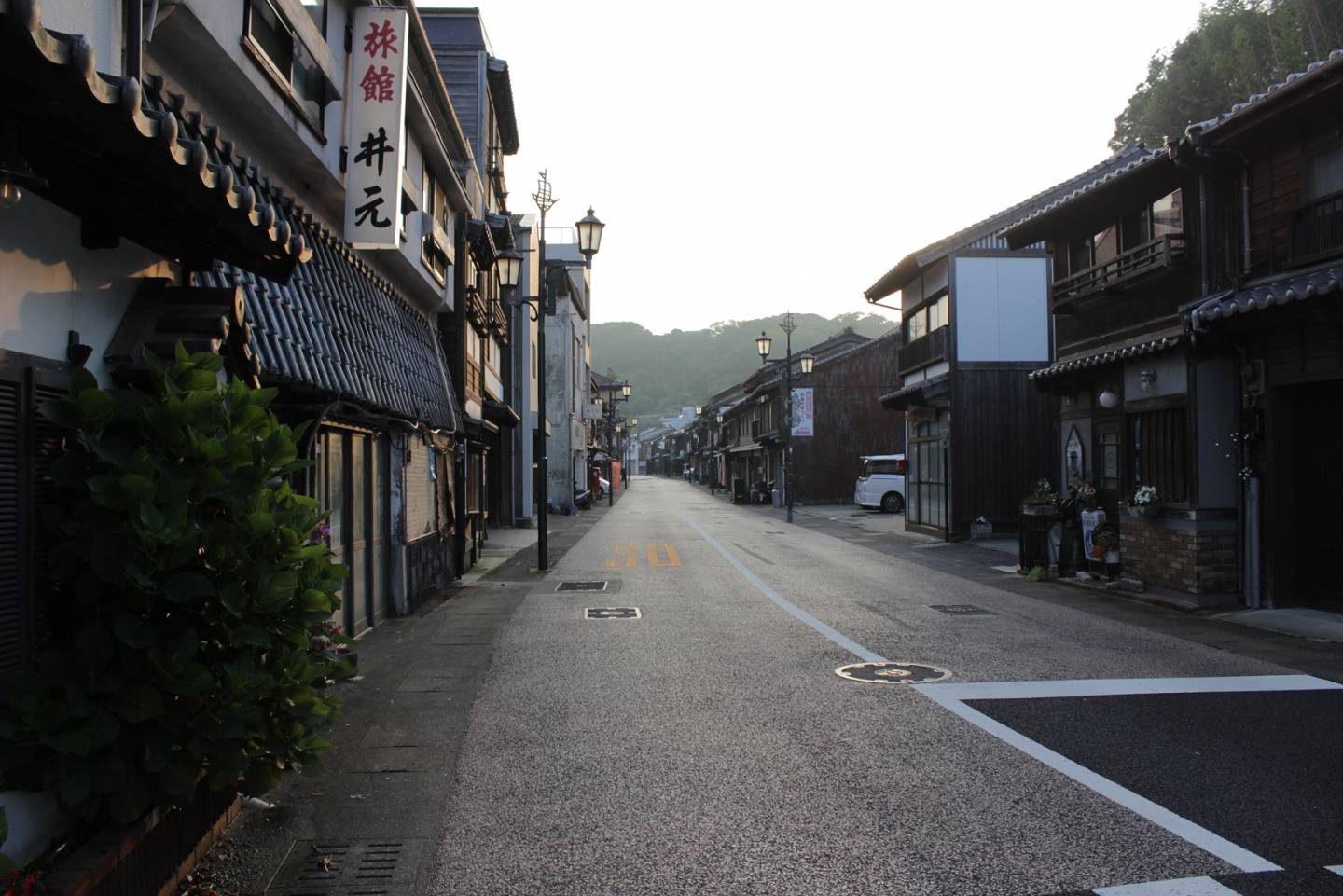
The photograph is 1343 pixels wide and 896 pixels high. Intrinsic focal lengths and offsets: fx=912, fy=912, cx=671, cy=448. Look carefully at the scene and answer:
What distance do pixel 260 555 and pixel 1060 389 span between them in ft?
50.2

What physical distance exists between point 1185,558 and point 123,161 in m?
12.7

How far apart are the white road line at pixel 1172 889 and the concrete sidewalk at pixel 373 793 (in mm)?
2900

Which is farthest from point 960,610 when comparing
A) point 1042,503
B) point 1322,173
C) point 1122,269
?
point 1322,173

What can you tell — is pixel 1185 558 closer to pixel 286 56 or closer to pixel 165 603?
pixel 286 56

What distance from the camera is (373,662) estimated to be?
866cm

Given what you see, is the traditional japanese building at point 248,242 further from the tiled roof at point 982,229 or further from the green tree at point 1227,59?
the green tree at point 1227,59

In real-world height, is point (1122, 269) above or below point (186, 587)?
above

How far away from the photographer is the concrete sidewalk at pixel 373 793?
13.5 ft

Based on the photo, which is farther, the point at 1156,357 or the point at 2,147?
the point at 1156,357

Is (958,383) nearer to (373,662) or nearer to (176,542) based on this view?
(373,662)

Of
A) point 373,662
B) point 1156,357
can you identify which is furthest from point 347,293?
point 1156,357

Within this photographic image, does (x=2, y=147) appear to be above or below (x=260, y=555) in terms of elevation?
above

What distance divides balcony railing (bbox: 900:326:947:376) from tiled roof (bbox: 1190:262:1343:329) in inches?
507

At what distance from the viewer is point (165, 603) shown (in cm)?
359
